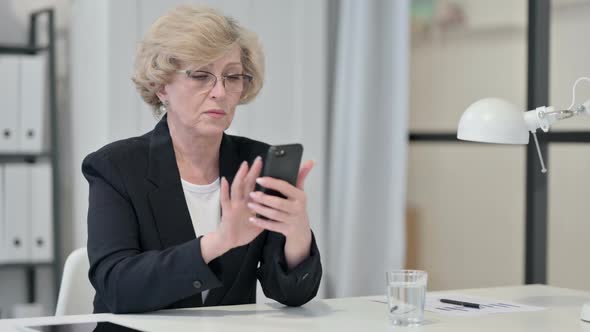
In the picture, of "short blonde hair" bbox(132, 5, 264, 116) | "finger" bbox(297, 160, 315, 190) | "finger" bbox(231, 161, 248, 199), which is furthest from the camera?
"short blonde hair" bbox(132, 5, 264, 116)

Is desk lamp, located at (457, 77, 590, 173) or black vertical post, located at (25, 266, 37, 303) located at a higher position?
desk lamp, located at (457, 77, 590, 173)

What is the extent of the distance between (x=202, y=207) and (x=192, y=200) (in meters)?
0.03

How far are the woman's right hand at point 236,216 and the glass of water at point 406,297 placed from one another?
28 cm

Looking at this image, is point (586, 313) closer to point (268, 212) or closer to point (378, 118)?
point (268, 212)

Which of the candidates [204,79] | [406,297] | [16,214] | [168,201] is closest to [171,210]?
[168,201]

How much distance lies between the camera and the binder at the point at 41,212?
356cm

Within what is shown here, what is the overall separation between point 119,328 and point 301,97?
7.87 ft

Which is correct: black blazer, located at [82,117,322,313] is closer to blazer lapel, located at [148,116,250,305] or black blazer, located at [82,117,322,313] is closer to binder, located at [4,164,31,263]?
blazer lapel, located at [148,116,250,305]

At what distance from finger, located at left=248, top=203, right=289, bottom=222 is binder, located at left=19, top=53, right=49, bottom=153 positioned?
2.10m

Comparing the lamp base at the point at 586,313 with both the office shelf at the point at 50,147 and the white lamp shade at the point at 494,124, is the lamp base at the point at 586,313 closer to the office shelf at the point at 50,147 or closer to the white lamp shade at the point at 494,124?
the white lamp shade at the point at 494,124

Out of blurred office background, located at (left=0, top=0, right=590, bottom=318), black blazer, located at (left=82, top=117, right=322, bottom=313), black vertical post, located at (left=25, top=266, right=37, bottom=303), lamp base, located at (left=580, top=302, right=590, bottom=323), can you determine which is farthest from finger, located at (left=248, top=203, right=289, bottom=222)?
black vertical post, located at (left=25, top=266, right=37, bottom=303)

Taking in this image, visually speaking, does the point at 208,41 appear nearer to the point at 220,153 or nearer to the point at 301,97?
the point at 220,153

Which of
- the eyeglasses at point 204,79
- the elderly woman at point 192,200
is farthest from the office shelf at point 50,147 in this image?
the eyeglasses at point 204,79

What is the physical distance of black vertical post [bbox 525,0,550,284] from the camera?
3510mm
